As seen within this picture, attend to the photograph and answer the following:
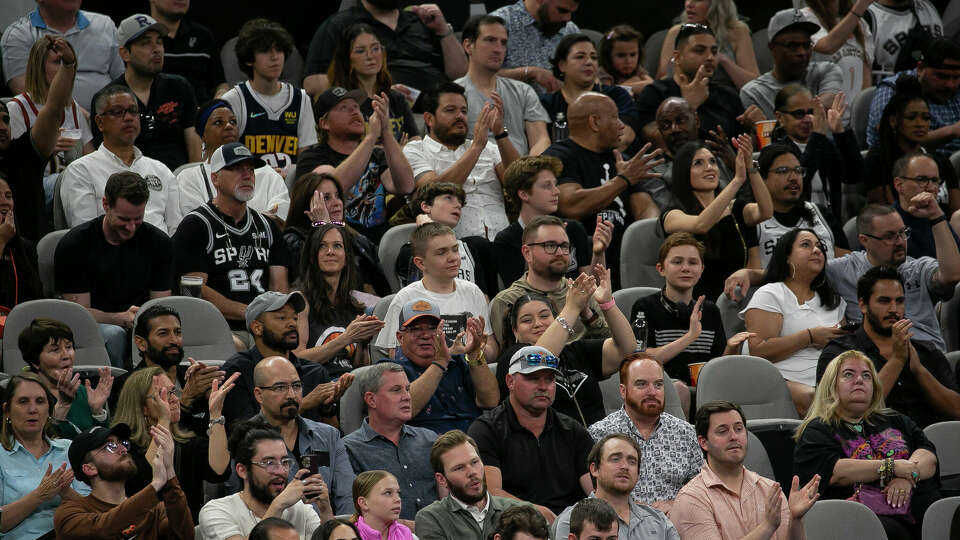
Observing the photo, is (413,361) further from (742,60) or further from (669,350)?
(742,60)

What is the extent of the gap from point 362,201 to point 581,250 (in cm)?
142

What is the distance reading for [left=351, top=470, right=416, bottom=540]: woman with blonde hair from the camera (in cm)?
520

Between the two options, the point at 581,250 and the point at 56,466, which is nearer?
the point at 56,466

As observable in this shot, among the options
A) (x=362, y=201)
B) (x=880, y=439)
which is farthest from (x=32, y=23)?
(x=880, y=439)

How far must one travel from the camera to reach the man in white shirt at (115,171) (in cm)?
759

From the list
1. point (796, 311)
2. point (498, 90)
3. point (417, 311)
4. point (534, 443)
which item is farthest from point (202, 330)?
point (498, 90)

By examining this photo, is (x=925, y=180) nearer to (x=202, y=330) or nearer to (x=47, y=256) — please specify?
(x=202, y=330)

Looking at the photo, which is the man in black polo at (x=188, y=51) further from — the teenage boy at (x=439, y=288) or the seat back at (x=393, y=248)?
the teenage boy at (x=439, y=288)

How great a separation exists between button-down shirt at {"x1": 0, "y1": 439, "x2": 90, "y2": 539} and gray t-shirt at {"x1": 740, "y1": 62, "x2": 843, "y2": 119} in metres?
5.77

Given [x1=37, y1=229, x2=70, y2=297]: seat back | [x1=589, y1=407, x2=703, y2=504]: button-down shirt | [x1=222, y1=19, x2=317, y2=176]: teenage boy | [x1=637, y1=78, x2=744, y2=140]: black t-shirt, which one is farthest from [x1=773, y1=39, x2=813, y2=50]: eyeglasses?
[x1=37, y1=229, x2=70, y2=297]: seat back

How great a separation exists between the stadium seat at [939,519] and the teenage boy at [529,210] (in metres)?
2.39

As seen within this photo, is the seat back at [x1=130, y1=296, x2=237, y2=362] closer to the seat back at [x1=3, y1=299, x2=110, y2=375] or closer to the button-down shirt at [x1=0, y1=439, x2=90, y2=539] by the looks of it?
the seat back at [x1=3, y1=299, x2=110, y2=375]

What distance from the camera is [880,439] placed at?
6.19m

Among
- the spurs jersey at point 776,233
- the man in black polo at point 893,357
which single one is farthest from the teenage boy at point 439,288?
the spurs jersey at point 776,233
